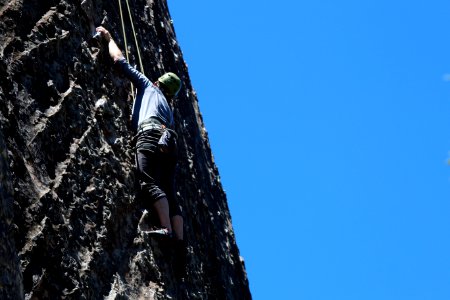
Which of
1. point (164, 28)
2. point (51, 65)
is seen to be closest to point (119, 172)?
point (51, 65)

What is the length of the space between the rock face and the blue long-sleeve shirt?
0.10 metres

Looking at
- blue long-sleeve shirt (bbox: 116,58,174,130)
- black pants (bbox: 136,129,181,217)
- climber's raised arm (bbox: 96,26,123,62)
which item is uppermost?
climber's raised arm (bbox: 96,26,123,62)

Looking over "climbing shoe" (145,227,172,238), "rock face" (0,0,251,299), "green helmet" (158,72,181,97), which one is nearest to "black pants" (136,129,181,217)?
"rock face" (0,0,251,299)

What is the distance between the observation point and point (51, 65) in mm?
8141

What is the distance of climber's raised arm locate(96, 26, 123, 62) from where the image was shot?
9086 mm

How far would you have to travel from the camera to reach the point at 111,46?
915 centimetres

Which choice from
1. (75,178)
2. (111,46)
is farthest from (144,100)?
(75,178)

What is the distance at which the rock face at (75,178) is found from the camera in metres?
6.92

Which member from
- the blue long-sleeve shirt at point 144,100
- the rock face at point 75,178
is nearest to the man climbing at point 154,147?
the blue long-sleeve shirt at point 144,100

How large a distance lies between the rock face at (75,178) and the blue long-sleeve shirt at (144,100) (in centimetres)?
10

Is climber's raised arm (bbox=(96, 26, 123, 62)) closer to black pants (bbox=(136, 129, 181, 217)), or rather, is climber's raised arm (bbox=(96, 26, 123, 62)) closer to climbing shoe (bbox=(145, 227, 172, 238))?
black pants (bbox=(136, 129, 181, 217))

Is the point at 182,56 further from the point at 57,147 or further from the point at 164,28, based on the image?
the point at 57,147

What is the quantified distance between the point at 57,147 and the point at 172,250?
5.12ft

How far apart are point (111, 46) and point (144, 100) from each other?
23.9 inches
